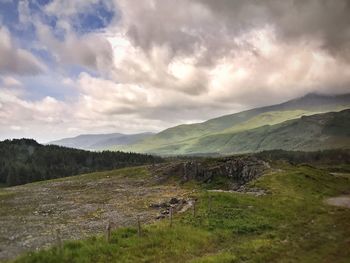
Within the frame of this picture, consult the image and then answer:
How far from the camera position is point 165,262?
31.3 metres

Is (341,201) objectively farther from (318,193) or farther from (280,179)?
(280,179)

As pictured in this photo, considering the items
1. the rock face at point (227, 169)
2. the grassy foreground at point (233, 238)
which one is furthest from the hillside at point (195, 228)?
the rock face at point (227, 169)

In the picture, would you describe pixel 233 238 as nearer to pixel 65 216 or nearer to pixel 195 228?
pixel 195 228

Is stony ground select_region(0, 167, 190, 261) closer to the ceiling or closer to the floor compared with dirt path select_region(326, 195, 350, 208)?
closer to the ceiling

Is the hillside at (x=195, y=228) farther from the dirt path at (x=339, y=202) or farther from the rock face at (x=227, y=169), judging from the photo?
the rock face at (x=227, y=169)

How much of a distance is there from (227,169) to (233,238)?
231 feet

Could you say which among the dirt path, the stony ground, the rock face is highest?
the rock face

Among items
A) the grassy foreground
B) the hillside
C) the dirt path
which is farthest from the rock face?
the grassy foreground

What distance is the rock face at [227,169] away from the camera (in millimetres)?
106269

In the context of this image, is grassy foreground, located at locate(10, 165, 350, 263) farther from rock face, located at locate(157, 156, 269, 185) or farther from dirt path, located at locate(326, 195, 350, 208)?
rock face, located at locate(157, 156, 269, 185)

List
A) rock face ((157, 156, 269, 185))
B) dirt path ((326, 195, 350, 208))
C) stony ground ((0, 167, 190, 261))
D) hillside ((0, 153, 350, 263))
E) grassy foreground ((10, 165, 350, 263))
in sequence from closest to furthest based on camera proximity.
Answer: grassy foreground ((10, 165, 350, 263)), hillside ((0, 153, 350, 263)), stony ground ((0, 167, 190, 261)), dirt path ((326, 195, 350, 208)), rock face ((157, 156, 269, 185))

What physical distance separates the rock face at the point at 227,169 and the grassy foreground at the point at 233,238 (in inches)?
1637

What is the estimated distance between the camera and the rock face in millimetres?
106269

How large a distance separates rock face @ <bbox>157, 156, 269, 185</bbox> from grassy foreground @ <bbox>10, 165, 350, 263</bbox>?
4158cm
